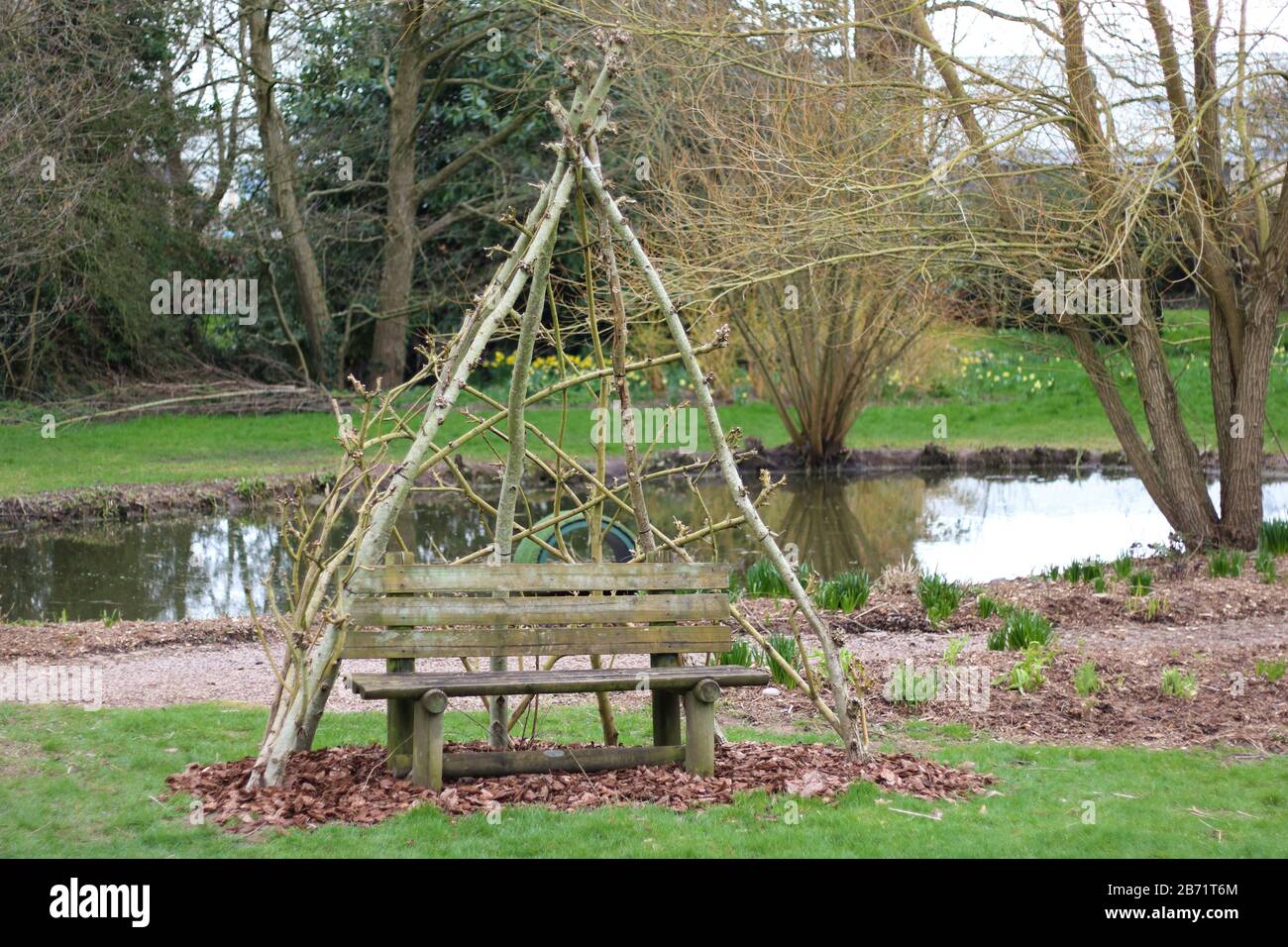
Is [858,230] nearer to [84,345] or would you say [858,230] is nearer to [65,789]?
[65,789]

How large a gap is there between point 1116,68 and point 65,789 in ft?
31.7

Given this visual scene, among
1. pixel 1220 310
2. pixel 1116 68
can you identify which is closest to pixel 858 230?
pixel 1116 68

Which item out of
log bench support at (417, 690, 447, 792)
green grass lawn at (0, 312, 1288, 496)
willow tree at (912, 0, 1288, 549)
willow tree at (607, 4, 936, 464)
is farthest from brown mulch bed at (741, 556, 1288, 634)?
log bench support at (417, 690, 447, 792)

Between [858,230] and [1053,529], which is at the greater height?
[858,230]

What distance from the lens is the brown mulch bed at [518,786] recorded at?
17.2 ft

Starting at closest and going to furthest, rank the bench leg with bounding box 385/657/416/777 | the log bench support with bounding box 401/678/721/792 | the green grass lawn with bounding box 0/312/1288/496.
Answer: the log bench support with bounding box 401/678/721/792 < the bench leg with bounding box 385/657/416/777 < the green grass lawn with bounding box 0/312/1288/496

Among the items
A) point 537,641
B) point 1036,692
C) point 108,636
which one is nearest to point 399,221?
point 108,636

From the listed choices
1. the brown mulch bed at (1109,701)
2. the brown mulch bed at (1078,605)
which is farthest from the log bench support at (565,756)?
the brown mulch bed at (1078,605)

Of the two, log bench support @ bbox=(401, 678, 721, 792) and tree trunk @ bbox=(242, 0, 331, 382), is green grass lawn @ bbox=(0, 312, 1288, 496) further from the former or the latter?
log bench support @ bbox=(401, 678, 721, 792)

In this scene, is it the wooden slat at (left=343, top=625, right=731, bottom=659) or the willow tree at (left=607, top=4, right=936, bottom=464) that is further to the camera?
the willow tree at (left=607, top=4, right=936, bottom=464)

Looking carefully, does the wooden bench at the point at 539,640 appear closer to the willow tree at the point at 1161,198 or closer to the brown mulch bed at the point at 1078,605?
the brown mulch bed at the point at 1078,605

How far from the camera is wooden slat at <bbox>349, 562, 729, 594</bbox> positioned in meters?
5.65

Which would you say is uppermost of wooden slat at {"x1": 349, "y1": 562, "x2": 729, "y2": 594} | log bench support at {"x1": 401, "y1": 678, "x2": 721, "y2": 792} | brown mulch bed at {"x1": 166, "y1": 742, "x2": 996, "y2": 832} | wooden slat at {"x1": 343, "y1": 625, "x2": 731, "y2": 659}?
wooden slat at {"x1": 349, "y1": 562, "x2": 729, "y2": 594}

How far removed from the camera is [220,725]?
6891mm
